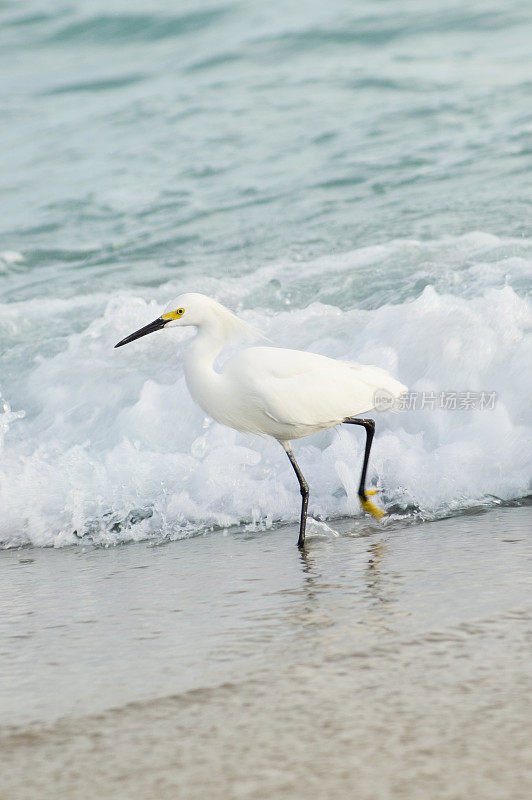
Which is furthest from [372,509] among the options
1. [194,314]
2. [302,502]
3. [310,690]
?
[310,690]

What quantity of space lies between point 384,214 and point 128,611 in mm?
6051

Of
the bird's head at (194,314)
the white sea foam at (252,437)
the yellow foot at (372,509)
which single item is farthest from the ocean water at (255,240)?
the bird's head at (194,314)

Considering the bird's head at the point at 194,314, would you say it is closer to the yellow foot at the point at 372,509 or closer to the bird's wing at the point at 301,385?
the bird's wing at the point at 301,385

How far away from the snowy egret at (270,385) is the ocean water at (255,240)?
1.27ft

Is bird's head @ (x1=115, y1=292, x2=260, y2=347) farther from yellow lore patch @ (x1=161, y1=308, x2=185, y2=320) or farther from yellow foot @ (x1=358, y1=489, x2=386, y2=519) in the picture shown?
yellow foot @ (x1=358, y1=489, x2=386, y2=519)

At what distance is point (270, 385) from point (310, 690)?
195 centimetres

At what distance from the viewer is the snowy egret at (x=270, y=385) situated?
412cm

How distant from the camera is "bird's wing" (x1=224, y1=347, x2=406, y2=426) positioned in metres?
4.11

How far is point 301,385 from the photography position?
4152 millimetres

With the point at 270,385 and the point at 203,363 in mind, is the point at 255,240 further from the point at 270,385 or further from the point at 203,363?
the point at 270,385

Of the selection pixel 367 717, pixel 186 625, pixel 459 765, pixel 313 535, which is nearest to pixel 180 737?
pixel 367 717

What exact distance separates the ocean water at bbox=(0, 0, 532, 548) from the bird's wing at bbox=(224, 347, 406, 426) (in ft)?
1.50

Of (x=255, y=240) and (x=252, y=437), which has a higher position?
(x=255, y=240)

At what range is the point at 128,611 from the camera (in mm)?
3150
